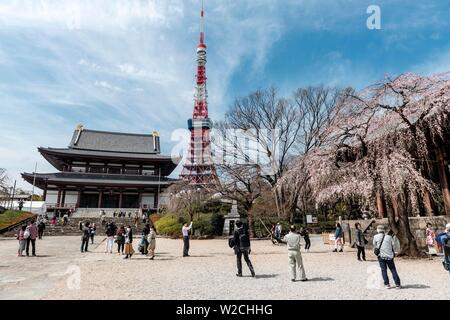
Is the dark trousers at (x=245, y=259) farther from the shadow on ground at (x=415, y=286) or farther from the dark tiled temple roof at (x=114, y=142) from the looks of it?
the dark tiled temple roof at (x=114, y=142)

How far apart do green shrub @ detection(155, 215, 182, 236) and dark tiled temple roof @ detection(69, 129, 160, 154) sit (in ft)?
70.1

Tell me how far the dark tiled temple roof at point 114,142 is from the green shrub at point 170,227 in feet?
70.1

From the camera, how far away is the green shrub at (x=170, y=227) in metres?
24.8

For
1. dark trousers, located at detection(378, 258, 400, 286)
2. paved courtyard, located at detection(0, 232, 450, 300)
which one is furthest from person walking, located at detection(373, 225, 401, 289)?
paved courtyard, located at detection(0, 232, 450, 300)

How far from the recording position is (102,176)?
132 feet

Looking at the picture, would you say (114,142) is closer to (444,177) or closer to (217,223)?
(217,223)

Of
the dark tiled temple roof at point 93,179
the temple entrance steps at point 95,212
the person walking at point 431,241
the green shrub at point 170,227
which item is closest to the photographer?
the person walking at point 431,241

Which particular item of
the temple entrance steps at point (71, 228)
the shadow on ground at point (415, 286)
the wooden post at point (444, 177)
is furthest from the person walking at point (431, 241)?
the temple entrance steps at point (71, 228)

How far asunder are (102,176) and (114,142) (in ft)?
34.7

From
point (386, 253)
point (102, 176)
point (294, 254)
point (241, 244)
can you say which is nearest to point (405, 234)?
point (386, 253)
